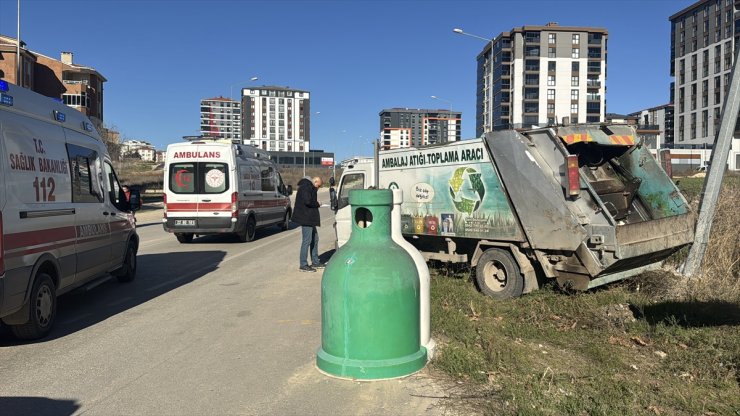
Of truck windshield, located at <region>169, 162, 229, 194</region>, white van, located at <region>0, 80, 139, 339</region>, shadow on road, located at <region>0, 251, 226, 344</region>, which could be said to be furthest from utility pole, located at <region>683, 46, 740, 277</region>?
truck windshield, located at <region>169, 162, 229, 194</region>

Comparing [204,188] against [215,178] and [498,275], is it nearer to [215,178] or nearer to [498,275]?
[215,178]

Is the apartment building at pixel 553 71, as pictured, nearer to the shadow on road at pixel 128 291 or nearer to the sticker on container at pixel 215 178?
the sticker on container at pixel 215 178

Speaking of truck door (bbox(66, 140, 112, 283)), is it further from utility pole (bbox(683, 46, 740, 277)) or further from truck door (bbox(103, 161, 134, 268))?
utility pole (bbox(683, 46, 740, 277))

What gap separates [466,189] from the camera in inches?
303

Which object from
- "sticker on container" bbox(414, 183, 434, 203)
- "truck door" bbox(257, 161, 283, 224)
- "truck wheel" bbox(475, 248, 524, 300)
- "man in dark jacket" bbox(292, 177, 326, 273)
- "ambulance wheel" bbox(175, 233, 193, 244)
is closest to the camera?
"truck wheel" bbox(475, 248, 524, 300)

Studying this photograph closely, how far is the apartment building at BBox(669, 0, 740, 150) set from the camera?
9500cm

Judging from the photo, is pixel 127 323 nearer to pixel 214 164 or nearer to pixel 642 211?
pixel 642 211

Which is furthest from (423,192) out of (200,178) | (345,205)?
(200,178)

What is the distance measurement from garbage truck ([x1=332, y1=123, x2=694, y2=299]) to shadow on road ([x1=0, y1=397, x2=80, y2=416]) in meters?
3.30

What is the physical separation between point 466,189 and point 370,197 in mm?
3413

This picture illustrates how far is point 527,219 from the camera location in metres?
6.70

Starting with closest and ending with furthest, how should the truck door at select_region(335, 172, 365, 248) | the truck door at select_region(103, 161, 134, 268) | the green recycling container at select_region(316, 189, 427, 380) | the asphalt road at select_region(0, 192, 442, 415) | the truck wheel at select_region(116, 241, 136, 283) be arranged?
the asphalt road at select_region(0, 192, 442, 415) → the green recycling container at select_region(316, 189, 427, 380) → the truck door at select_region(103, 161, 134, 268) → the truck wheel at select_region(116, 241, 136, 283) → the truck door at select_region(335, 172, 365, 248)

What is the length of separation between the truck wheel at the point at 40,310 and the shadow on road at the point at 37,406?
5.22ft

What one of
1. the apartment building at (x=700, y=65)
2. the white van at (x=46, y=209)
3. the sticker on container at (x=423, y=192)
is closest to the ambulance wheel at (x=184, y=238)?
the white van at (x=46, y=209)
